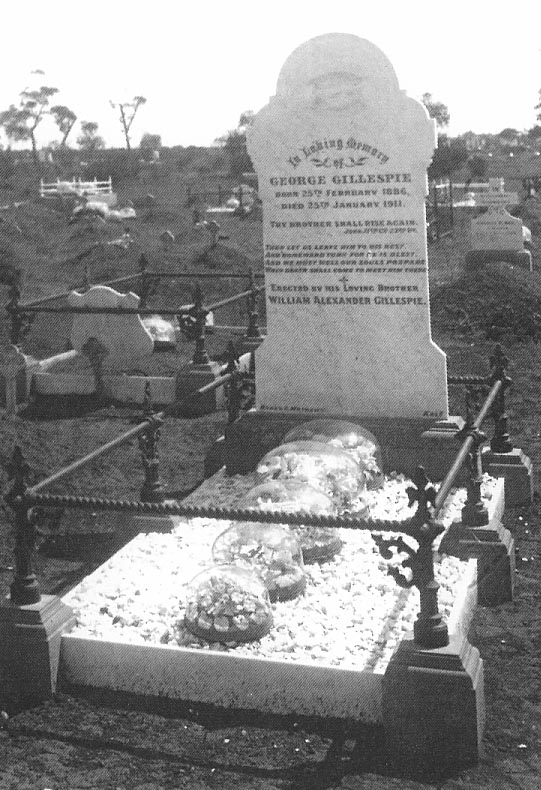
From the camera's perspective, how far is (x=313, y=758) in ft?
15.7

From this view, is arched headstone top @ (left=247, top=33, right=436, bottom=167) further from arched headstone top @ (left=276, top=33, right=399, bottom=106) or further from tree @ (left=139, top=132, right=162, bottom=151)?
tree @ (left=139, top=132, right=162, bottom=151)

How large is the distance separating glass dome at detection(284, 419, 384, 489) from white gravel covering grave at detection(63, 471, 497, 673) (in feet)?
2.69

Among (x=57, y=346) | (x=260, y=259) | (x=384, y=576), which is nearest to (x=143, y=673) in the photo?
(x=384, y=576)

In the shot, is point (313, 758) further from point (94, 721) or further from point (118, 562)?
A: point (118, 562)

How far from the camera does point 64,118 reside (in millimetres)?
117812

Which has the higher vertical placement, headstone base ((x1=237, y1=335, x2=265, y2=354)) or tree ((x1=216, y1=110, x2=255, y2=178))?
tree ((x1=216, y1=110, x2=255, y2=178))

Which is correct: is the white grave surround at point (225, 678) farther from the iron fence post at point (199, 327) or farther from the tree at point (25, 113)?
the tree at point (25, 113)

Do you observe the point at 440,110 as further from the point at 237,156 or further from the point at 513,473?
the point at 513,473

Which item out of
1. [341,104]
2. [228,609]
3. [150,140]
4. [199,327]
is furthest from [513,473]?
[150,140]

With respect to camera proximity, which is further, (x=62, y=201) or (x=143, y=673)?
(x=62, y=201)

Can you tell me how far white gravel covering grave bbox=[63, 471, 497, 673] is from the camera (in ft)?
18.2

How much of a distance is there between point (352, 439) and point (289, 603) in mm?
2350

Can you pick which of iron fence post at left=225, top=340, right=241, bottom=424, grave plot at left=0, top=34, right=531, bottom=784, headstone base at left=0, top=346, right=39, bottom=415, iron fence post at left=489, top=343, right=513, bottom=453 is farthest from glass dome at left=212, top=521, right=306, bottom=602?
headstone base at left=0, top=346, right=39, bottom=415

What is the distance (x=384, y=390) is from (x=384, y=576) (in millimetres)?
2620
